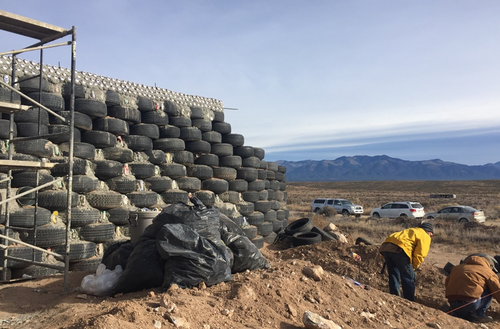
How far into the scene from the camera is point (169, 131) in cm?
941

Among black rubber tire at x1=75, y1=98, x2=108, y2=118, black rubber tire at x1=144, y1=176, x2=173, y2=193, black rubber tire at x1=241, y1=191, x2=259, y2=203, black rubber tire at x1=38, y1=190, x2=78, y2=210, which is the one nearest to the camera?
black rubber tire at x1=38, y1=190, x2=78, y2=210

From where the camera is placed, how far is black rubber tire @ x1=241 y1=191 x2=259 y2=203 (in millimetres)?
10875

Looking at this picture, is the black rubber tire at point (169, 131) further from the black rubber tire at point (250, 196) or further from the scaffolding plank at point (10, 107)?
the scaffolding plank at point (10, 107)

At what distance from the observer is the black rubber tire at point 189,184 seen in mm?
9405

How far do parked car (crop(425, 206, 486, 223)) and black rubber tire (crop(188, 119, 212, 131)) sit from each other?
15.8m

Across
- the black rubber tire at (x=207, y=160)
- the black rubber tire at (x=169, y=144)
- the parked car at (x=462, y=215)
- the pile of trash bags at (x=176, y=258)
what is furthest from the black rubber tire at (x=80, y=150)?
the parked car at (x=462, y=215)

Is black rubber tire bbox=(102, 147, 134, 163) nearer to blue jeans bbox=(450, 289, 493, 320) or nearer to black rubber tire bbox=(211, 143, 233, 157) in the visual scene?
black rubber tire bbox=(211, 143, 233, 157)

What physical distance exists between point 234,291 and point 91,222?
3687 mm

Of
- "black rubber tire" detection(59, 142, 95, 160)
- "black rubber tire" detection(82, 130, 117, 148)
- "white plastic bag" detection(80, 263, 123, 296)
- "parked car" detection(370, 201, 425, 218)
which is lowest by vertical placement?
"parked car" detection(370, 201, 425, 218)

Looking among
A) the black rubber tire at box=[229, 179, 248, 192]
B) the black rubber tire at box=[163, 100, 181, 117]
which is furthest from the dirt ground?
the black rubber tire at box=[229, 179, 248, 192]

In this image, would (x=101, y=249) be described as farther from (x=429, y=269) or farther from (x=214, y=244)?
(x=429, y=269)

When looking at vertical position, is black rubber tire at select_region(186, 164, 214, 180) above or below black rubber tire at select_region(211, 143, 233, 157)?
below

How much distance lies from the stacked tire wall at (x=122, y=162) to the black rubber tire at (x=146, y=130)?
0.02 meters

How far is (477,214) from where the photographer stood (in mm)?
20312
